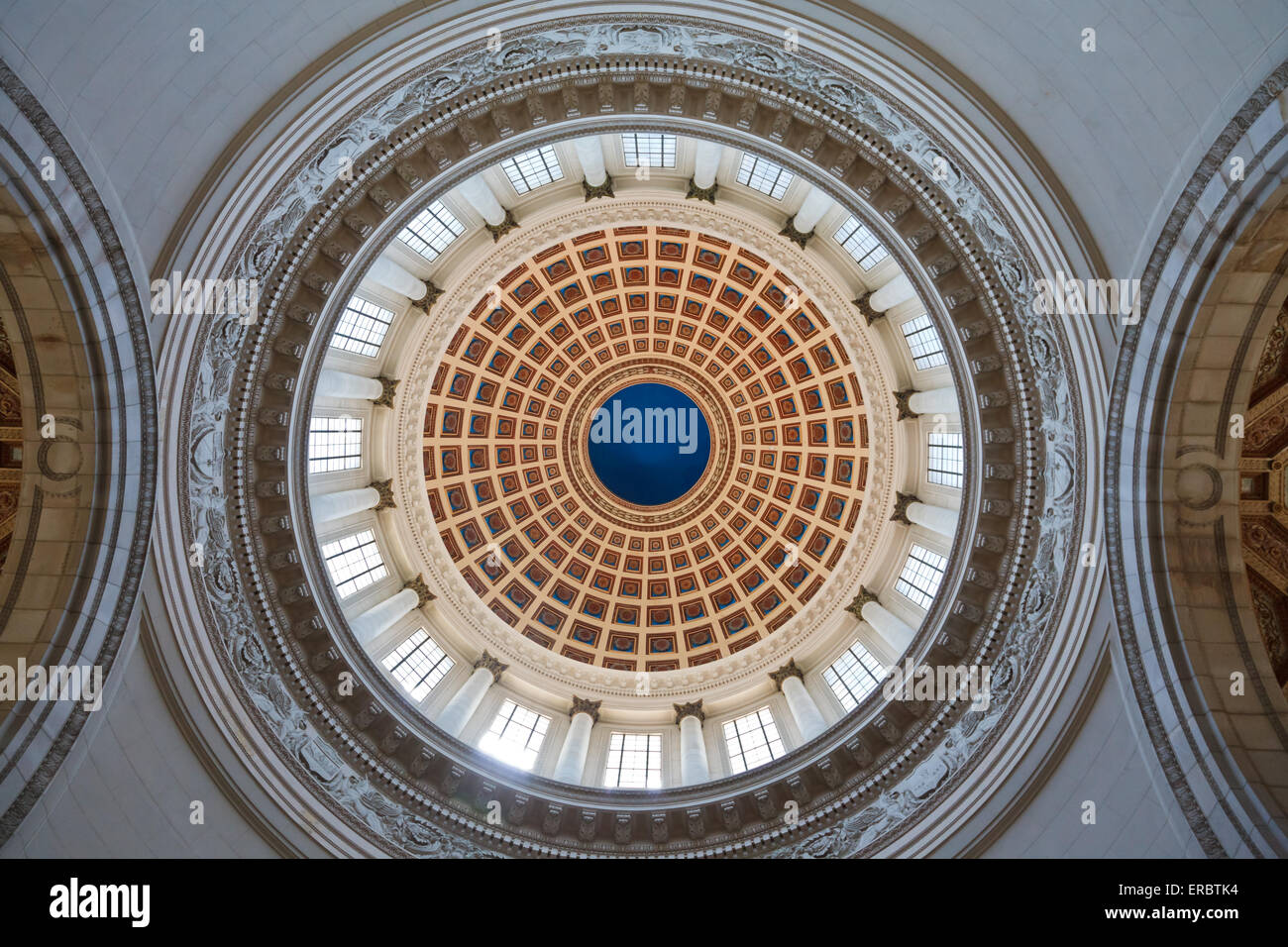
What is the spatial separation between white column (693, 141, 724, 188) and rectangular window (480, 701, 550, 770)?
1961 cm

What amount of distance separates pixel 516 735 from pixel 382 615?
644cm

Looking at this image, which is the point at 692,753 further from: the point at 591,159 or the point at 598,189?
the point at 591,159

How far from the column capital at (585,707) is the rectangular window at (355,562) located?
8.54 meters

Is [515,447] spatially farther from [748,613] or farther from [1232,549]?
[1232,549]

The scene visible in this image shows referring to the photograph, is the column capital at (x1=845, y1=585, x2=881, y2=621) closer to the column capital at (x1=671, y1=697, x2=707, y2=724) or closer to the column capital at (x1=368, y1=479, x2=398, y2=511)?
the column capital at (x1=671, y1=697, x2=707, y2=724)

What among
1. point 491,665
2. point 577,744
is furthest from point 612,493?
point 577,744

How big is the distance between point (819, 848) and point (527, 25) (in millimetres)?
19842

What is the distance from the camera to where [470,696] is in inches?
1069

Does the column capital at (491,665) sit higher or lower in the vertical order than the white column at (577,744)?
higher

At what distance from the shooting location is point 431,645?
28.7 m

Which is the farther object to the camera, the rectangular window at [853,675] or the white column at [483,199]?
the rectangular window at [853,675]

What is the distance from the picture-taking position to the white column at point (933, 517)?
2428 cm

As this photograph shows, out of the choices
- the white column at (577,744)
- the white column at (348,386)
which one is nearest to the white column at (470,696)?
the white column at (577,744)

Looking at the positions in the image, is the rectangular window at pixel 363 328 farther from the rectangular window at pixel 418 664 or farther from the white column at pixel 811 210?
the white column at pixel 811 210
